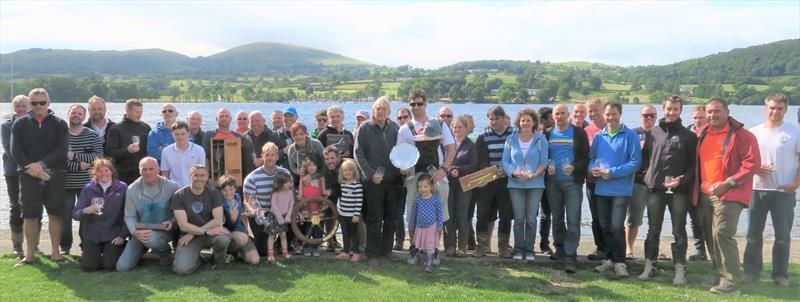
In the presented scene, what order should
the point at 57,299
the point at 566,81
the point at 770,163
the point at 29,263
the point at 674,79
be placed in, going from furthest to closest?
the point at 674,79 < the point at 566,81 < the point at 29,263 < the point at 770,163 < the point at 57,299

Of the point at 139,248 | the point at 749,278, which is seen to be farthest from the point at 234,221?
the point at 749,278

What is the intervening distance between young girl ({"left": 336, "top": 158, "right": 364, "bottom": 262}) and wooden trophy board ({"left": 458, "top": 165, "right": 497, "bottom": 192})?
1.36 m

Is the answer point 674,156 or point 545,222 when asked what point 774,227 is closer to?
point 674,156

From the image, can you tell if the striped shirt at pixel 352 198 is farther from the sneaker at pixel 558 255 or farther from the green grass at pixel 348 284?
the sneaker at pixel 558 255

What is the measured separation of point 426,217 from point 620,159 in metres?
2.52

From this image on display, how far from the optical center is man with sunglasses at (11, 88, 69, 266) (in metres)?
7.37

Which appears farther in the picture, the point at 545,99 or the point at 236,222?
the point at 545,99

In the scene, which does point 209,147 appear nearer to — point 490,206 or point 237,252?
point 237,252

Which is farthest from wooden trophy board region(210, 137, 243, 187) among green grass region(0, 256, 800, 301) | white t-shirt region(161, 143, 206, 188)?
green grass region(0, 256, 800, 301)

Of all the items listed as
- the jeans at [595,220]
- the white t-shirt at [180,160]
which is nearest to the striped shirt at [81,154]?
the white t-shirt at [180,160]

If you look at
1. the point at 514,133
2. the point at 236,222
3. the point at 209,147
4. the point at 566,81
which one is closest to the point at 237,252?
the point at 236,222

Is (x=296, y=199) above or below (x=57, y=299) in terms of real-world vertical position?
above

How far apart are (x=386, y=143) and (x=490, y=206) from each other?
71.7 inches

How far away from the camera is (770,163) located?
22.4 feet
